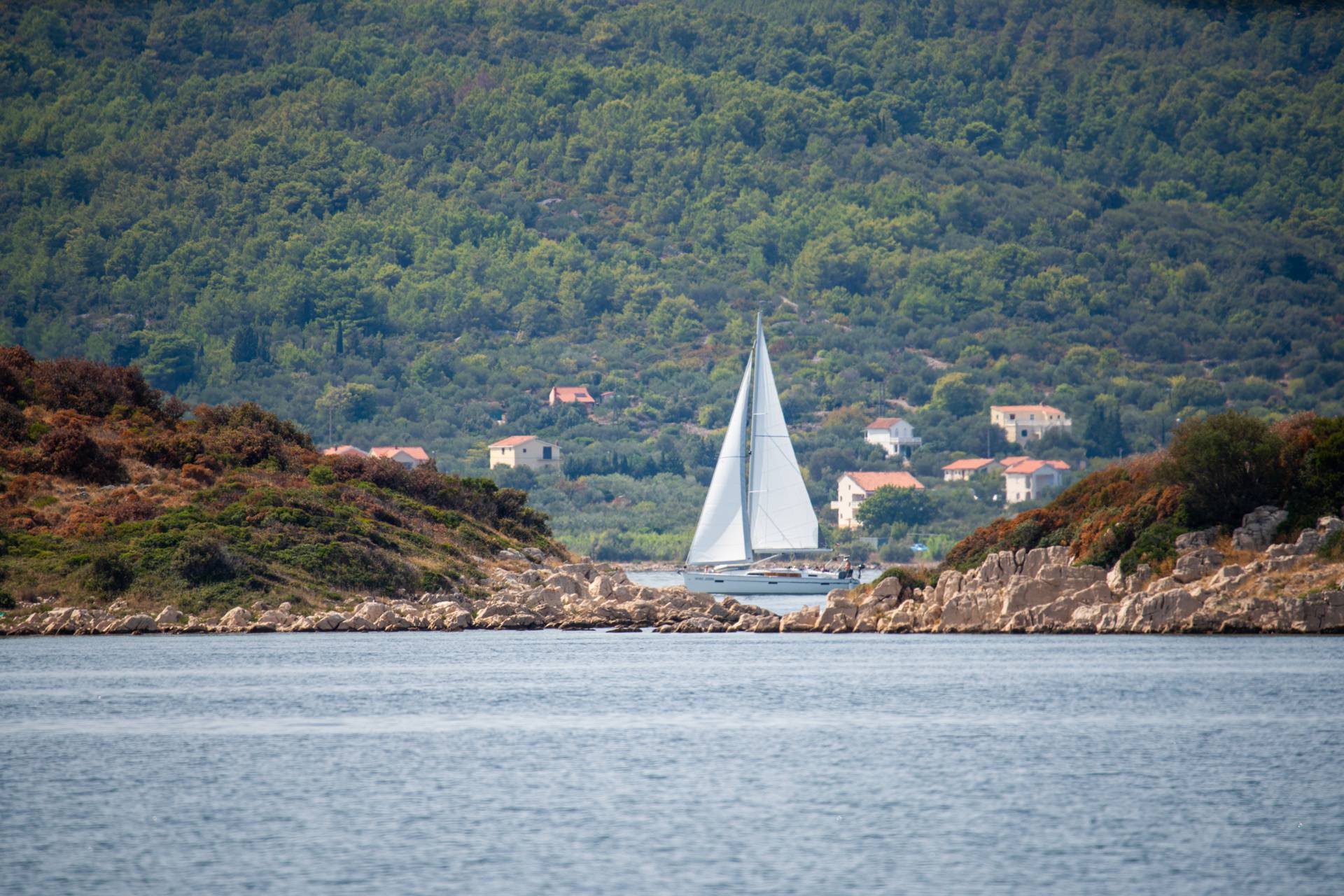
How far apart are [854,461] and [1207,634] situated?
12468 cm

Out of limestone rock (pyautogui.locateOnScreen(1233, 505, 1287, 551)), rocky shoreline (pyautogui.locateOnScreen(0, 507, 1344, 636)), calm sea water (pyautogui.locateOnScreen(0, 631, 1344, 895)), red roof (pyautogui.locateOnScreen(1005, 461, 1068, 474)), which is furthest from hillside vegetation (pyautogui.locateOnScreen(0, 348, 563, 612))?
red roof (pyautogui.locateOnScreen(1005, 461, 1068, 474))

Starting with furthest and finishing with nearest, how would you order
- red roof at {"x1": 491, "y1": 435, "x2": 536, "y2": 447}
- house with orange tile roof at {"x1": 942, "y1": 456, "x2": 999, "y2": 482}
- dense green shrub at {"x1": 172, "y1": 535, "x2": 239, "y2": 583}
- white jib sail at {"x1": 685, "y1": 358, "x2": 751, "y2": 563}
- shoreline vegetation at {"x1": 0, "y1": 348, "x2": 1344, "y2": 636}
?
1. house with orange tile roof at {"x1": 942, "y1": 456, "x2": 999, "y2": 482}
2. red roof at {"x1": 491, "y1": 435, "x2": 536, "y2": 447}
3. white jib sail at {"x1": 685, "y1": 358, "x2": 751, "y2": 563}
4. dense green shrub at {"x1": 172, "y1": 535, "x2": 239, "y2": 583}
5. shoreline vegetation at {"x1": 0, "y1": 348, "x2": 1344, "y2": 636}

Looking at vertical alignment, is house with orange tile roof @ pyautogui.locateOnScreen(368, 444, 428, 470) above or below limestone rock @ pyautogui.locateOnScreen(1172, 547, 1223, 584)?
above

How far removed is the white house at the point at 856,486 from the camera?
15857 centimetres

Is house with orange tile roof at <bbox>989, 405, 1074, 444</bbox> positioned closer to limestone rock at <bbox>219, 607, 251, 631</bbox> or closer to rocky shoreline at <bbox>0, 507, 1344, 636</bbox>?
rocky shoreline at <bbox>0, 507, 1344, 636</bbox>

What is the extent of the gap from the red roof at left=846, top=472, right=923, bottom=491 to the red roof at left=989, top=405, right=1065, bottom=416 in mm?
27635

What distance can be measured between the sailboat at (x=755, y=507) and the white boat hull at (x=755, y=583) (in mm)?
33

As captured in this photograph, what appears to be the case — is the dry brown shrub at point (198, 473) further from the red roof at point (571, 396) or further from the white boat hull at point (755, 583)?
the red roof at point (571, 396)

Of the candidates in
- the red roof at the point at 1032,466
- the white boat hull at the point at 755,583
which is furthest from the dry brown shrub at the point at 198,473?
the red roof at the point at 1032,466

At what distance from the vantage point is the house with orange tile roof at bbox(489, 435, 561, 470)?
552 ft

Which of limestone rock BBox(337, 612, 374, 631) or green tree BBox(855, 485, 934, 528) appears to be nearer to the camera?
limestone rock BBox(337, 612, 374, 631)

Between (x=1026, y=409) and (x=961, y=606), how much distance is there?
134 metres

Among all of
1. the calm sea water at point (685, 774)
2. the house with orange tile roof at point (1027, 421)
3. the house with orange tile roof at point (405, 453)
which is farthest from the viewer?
the house with orange tile roof at point (1027, 421)

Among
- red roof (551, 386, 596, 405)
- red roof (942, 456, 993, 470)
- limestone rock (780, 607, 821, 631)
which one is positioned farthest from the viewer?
red roof (551, 386, 596, 405)
